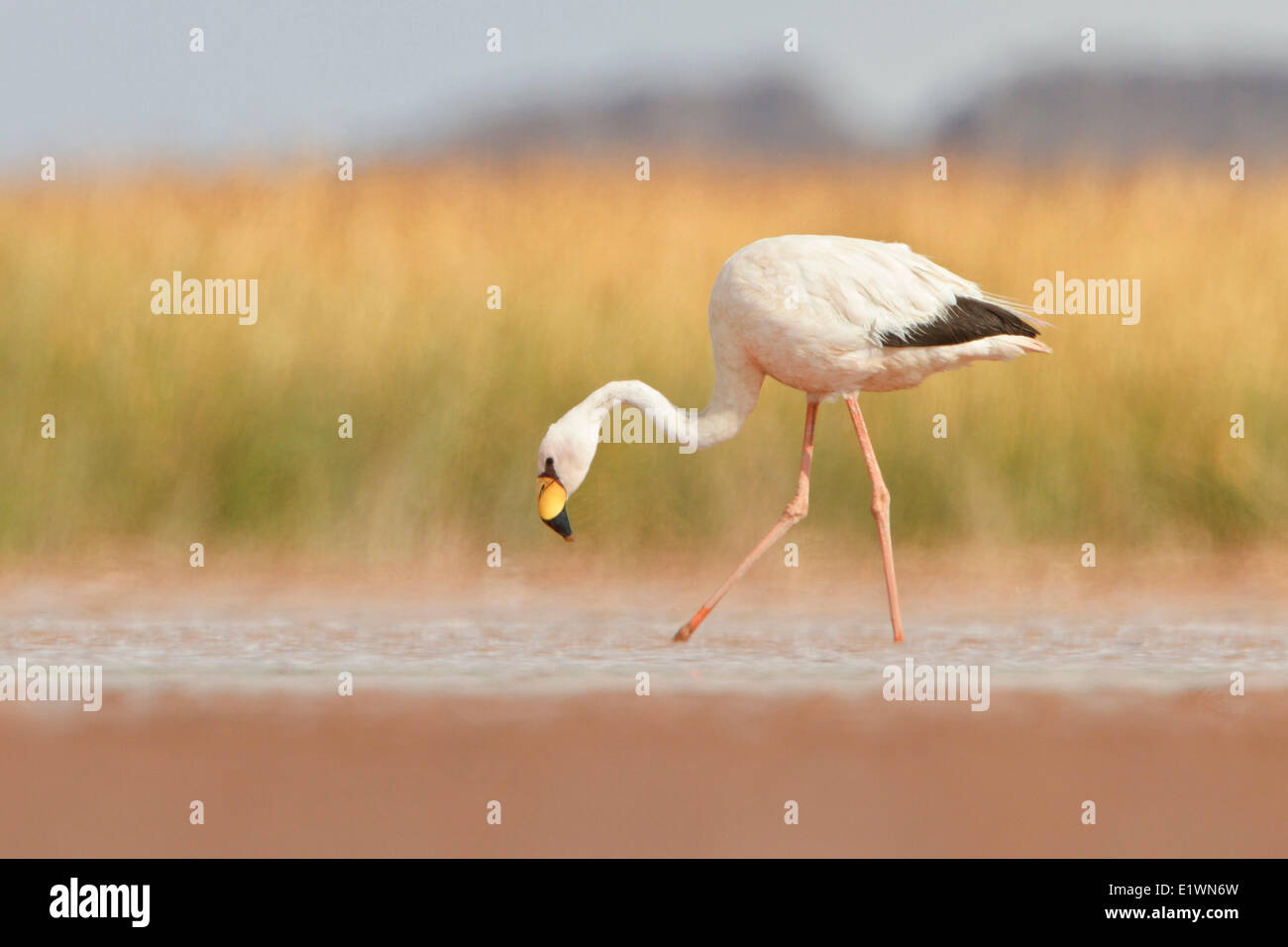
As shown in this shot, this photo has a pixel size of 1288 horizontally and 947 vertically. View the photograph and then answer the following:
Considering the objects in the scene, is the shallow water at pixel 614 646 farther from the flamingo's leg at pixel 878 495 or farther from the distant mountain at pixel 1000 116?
the distant mountain at pixel 1000 116

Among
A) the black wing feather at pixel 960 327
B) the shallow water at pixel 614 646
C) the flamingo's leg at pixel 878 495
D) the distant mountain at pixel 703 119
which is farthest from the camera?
the distant mountain at pixel 703 119

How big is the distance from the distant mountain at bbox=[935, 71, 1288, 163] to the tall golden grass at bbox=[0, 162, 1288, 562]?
214 feet

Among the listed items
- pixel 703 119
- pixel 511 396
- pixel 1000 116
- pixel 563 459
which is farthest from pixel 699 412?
pixel 1000 116

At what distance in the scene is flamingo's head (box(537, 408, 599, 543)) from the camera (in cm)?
755

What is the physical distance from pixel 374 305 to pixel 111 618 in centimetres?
277

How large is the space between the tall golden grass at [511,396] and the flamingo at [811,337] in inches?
57.1

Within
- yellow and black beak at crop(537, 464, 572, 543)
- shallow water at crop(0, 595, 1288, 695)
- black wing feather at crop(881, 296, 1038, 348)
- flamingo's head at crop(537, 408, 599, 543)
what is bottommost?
shallow water at crop(0, 595, 1288, 695)

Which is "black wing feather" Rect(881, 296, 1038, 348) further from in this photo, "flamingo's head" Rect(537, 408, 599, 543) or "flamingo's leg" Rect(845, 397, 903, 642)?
"flamingo's head" Rect(537, 408, 599, 543)

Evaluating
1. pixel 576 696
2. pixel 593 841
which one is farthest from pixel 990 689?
pixel 593 841

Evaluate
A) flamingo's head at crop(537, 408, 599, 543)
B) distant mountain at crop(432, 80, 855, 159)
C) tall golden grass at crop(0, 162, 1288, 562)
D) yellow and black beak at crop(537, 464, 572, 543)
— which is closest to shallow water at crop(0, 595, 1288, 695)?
yellow and black beak at crop(537, 464, 572, 543)

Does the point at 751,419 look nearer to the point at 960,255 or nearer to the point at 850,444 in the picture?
the point at 850,444

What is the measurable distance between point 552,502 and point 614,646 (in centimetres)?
63

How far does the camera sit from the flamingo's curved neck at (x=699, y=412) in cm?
776

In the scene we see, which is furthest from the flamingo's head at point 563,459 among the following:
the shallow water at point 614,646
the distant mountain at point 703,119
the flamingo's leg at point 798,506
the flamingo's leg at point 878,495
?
the distant mountain at point 703,119
